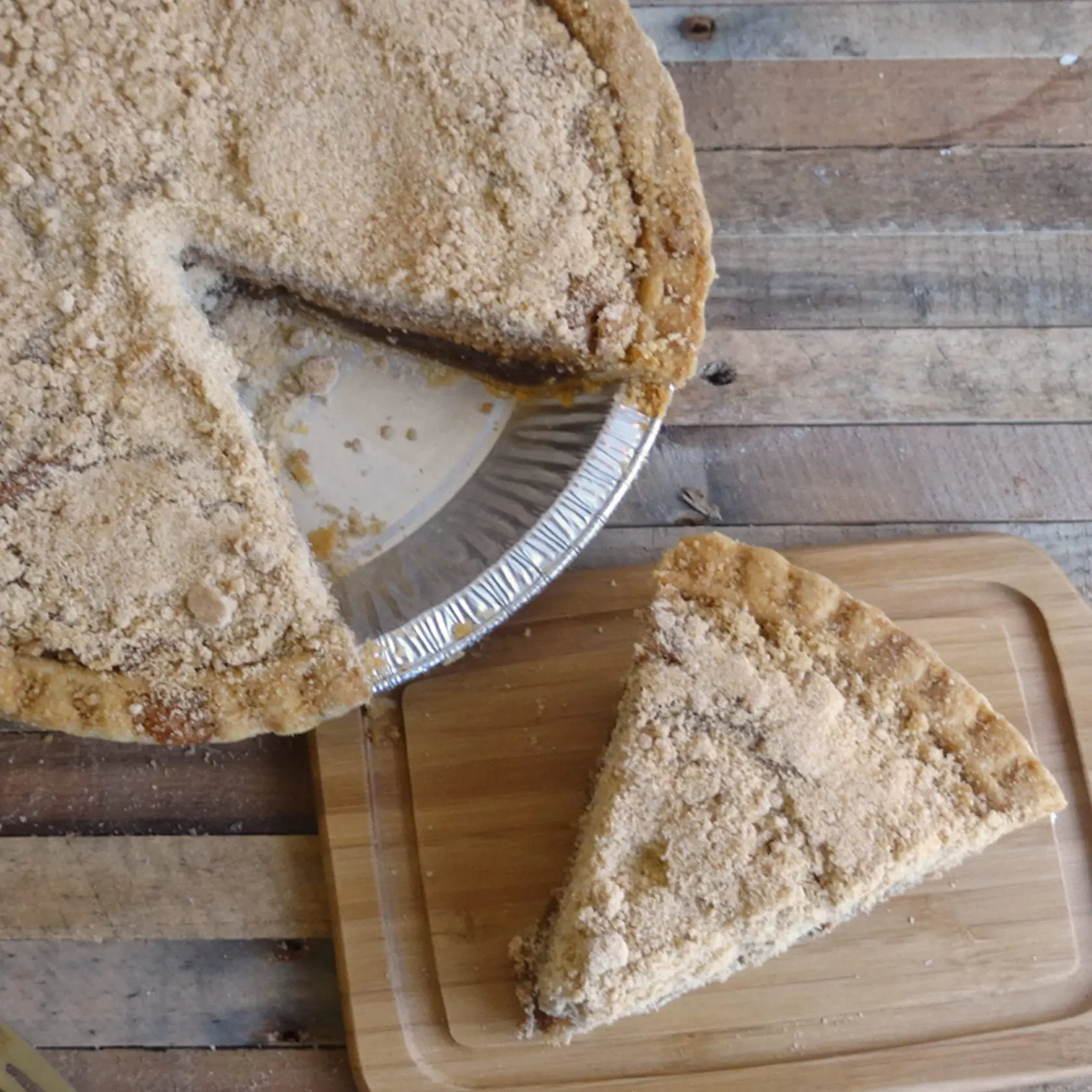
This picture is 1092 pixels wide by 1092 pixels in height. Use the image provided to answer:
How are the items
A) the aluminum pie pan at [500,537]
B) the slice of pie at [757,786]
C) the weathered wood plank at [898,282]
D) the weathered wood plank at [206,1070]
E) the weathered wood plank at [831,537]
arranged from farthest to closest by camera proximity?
the weathered wood plank at [898,282] < the weathered wood plank at [831,537] < the weathered wood plank at [206,1070] < the aluminum pie pan at [500,537] < the slice of pie at [757,786]

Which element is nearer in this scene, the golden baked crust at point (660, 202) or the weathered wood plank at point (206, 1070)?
the golden baked crust at point (660, 202)

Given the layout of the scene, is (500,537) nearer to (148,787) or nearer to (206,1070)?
(148,787)

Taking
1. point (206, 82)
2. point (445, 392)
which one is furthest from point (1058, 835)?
point (206, 82)

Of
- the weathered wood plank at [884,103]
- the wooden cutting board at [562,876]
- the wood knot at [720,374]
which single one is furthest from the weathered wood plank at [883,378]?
the weathered wood plank at [884,103]

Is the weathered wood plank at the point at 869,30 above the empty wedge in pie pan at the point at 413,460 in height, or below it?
above

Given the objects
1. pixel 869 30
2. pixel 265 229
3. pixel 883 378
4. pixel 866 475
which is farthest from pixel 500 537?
pixel 869 30

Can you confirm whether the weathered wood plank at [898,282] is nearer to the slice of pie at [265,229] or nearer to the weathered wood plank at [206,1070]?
the slice of pie at [265,229]

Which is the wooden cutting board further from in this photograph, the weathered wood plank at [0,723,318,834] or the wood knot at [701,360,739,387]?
the wood knot at [701,360,739,387]

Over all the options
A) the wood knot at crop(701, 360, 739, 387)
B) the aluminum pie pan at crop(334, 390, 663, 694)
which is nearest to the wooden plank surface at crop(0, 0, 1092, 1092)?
the wood knot at crop(701, 360, 739, 387)

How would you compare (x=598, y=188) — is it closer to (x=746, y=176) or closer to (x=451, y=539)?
(x=746, y=176)
